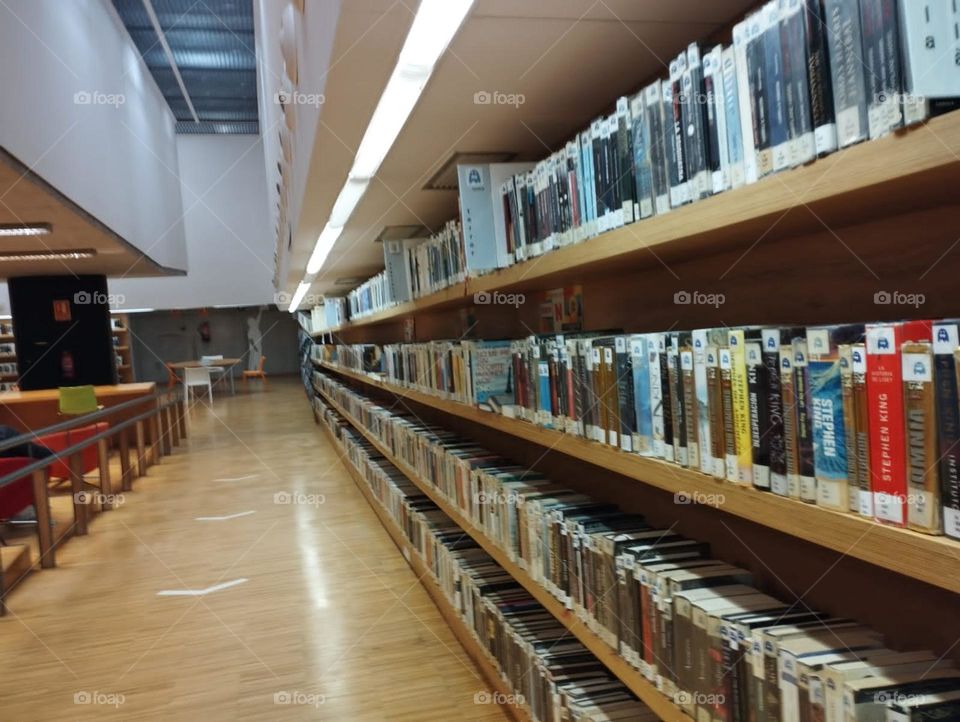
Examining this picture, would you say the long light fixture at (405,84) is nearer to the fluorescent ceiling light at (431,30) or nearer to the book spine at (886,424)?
the fluorescent ceiling light at (431,30)

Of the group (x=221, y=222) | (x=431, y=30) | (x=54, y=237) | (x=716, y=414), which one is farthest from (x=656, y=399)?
(x=221, y=222)

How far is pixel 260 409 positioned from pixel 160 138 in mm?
5160

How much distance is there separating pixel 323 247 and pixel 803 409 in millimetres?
4777

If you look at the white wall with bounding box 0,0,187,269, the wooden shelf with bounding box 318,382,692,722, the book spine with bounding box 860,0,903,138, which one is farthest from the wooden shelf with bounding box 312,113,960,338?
the white wall with bounding box 0,0,187,269

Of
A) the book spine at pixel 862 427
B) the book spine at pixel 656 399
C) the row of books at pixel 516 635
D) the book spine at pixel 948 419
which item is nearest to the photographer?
the book spine at pixel 948 419

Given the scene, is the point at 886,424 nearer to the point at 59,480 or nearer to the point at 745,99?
the point at 745,99

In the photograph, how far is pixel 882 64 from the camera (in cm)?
81

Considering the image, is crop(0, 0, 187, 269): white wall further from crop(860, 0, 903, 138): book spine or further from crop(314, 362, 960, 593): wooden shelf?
crop(860, 0, 903, 138): book spine

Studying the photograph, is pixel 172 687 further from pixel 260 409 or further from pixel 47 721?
pixel 260 409

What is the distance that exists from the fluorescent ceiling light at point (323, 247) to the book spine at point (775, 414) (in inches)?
144

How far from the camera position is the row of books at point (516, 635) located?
181cm

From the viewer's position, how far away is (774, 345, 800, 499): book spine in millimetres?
999

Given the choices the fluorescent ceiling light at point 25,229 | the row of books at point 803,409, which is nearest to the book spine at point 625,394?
the row of books at point 803,409

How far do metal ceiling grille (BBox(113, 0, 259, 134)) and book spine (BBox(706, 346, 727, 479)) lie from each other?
13568mm
